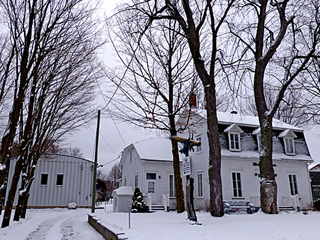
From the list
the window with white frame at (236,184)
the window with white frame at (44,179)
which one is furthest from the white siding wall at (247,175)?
A: the window with white frame at (44,179)

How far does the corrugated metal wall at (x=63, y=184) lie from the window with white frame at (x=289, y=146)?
1777cm

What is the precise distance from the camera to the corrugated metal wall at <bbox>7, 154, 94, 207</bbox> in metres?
24.9

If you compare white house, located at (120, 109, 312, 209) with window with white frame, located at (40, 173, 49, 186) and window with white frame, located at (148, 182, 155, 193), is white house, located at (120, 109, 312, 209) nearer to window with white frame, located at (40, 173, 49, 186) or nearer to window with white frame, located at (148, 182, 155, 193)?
window with white frame, located at (148, 182, 155, 193)

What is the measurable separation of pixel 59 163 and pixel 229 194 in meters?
16.4

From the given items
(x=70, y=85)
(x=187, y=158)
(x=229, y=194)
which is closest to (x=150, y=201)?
(x=229, y=194)

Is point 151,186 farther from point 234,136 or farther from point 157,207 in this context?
point 234,136

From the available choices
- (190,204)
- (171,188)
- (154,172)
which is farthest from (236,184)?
(190,204)

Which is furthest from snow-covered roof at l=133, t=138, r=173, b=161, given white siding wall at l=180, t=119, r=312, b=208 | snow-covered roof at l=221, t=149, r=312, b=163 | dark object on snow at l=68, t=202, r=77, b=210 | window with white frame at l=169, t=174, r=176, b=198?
dark object on snow at l=68, t=202, r=77, b=210

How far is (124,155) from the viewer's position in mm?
25344

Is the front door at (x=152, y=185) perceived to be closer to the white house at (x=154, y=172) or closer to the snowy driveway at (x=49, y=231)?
the white house at (x=154, y=172)

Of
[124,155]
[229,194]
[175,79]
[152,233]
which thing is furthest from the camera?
[124,155]

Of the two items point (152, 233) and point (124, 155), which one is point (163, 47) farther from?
point (124, 155)

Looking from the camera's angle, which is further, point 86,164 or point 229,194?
point 86,164

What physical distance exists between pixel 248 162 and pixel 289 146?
3969 millimetres
